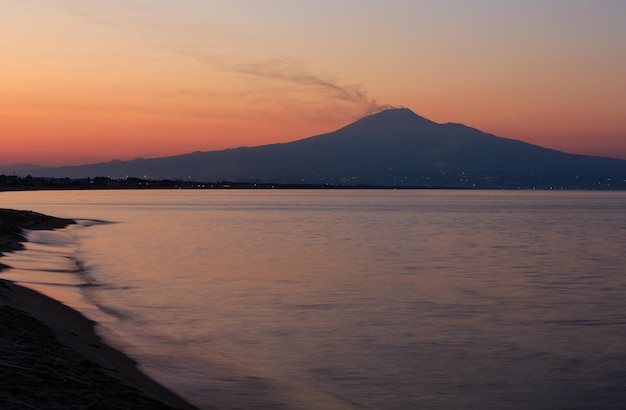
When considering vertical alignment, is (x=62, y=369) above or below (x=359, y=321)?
above

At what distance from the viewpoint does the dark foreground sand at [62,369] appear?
8.91 m

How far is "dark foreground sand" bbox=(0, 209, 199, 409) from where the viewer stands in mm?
8914

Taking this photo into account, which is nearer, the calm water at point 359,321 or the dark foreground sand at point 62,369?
the dark foreground sand at point 62,369

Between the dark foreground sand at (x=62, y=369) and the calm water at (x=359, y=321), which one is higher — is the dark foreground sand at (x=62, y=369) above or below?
above

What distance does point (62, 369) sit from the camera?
10.4 m

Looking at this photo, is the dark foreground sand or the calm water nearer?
the dark foreground sand

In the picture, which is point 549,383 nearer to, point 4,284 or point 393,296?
point 393,296

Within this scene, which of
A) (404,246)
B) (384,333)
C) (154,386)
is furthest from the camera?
(404,246)

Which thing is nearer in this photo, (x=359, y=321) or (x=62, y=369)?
(x=62, y=369)

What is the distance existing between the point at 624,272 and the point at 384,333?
55.4 ft

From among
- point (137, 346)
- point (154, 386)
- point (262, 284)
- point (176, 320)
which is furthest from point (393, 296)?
point (154, 386)

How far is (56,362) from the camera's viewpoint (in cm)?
1075

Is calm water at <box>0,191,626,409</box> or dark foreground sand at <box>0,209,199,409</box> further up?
dark foreground sand at <box>0,209,199,409</box>

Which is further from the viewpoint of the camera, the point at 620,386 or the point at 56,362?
the point at 620,386
